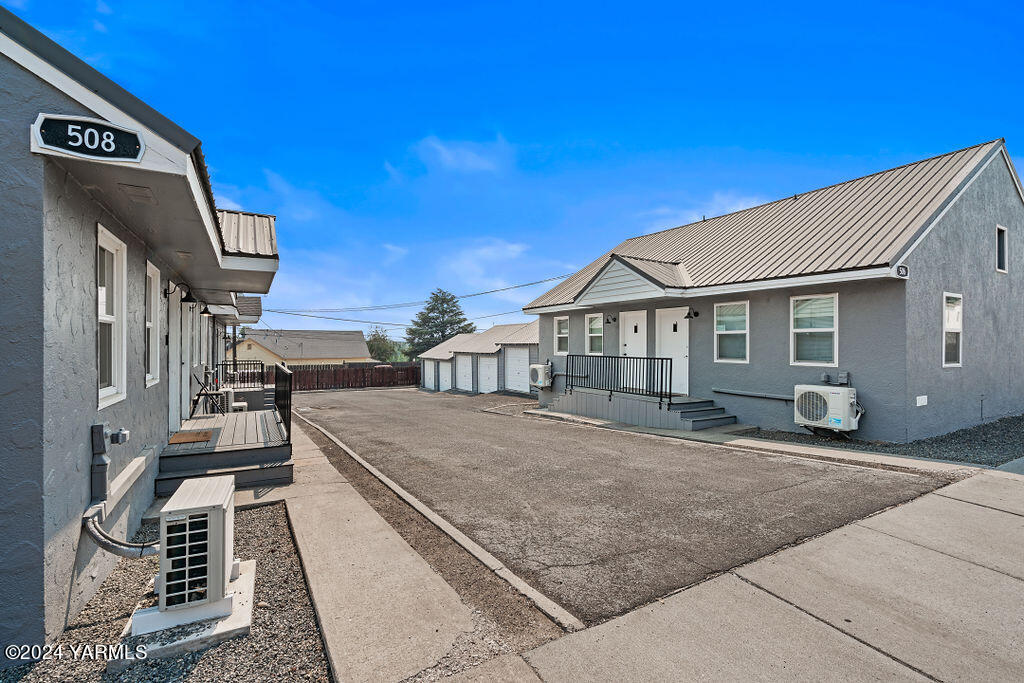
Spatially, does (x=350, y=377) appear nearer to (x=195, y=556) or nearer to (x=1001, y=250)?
(x=195, y=556)

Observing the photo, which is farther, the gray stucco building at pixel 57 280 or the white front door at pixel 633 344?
the white front door at pixel 633 344

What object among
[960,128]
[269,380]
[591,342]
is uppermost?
[960,128]

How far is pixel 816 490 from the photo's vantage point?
5.53 m

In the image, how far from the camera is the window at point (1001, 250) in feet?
34.1

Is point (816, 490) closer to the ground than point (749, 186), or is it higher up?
closer to the ground

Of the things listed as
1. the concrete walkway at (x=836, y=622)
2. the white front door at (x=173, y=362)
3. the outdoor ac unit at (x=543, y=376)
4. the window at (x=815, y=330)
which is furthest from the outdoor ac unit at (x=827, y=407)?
the white front door at (x=173, y=362)

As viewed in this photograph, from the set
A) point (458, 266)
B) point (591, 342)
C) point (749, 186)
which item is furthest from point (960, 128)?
point (458, 266)

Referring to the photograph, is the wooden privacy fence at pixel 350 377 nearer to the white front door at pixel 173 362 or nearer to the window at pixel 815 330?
the white front door at pixel 173 362

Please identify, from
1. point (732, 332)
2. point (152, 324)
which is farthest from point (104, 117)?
point (732, 332)

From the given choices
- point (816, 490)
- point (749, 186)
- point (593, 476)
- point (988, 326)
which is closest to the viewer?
point (816, 490)

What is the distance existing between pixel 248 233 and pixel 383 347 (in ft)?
187

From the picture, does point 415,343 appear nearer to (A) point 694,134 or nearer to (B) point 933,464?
(A) point 694,134

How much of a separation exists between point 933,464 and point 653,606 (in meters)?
6.17

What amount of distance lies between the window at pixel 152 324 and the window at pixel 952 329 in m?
12.9
